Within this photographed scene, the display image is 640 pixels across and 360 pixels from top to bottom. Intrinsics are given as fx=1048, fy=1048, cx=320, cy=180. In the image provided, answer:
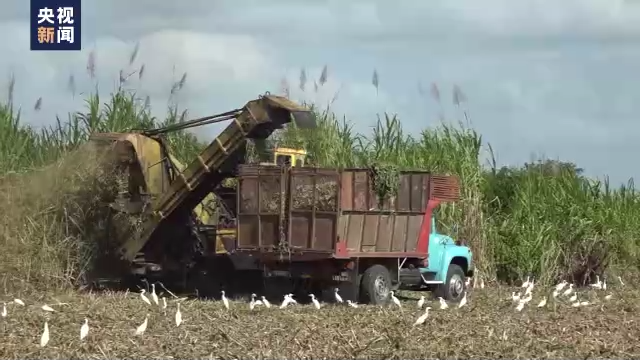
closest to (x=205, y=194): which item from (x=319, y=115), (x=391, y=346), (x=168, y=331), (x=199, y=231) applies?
(x=199, y=231)

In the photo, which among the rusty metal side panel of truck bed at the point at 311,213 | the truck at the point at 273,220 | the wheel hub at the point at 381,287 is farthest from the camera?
the wheel hub at the point at 381,287

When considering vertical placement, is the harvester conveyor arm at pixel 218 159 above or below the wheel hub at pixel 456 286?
above

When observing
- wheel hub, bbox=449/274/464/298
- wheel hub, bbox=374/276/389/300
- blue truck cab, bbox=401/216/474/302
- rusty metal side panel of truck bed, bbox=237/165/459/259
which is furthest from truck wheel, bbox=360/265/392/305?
wheel hub, bbox=449/274/464/298

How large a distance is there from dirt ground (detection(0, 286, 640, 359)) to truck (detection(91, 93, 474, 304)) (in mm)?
1880

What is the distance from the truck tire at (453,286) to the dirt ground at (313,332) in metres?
4.15

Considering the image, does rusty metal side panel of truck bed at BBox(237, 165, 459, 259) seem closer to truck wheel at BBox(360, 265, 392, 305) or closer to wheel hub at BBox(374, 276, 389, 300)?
truck wheel at BBox(360, 265, 392, 305)

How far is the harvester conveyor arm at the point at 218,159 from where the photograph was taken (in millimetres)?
17156

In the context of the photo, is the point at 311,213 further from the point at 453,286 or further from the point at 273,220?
the point at 453,286

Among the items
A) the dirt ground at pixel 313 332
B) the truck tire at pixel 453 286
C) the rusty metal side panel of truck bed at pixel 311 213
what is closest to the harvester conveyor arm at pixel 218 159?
the rusty metal side panel of truck bed at pixel 311 213

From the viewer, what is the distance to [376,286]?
16.7 m

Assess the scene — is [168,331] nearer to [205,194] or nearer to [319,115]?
[205,194]

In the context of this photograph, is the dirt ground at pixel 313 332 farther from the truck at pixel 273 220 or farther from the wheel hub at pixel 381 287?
the wheel hub at pixel 381 287

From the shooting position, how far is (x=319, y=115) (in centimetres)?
2258

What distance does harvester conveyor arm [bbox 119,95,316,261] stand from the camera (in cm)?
1716
